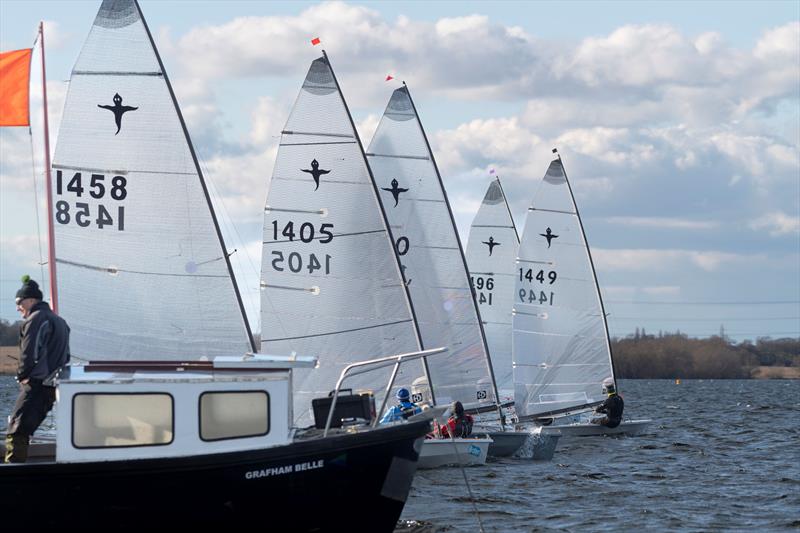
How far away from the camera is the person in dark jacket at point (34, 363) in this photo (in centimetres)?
1597

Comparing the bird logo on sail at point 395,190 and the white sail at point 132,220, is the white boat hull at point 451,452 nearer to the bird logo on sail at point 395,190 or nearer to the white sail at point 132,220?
the bird logo on sail at point 395,190

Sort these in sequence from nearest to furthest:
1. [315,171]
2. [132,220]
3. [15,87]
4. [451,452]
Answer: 1. [15,87]
2. [132,220]
3. [315,171]
4. [451,452]

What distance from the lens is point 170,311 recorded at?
69.3 ft

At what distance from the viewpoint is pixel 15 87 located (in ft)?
63.7

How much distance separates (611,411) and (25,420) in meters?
25.2

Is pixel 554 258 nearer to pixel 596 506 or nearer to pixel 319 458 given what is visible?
pixel 596 506

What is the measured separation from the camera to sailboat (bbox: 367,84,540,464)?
1359 inches

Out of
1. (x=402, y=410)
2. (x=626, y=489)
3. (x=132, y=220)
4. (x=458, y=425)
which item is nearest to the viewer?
(x=132, y=220)

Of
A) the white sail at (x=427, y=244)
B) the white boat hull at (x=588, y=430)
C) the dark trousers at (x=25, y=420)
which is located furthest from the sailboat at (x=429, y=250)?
the dark trousers at (x=25, y=420)

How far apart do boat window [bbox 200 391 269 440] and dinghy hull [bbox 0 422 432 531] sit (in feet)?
1.07

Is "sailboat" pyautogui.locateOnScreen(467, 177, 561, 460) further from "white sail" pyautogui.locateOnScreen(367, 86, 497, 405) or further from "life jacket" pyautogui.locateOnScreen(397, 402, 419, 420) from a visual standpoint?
"life jacket" pyautogui.locateOnScreen(397, 402, 419, 420)

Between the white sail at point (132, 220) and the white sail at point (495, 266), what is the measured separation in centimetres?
2283

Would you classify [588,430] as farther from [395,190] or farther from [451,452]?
[451,452]

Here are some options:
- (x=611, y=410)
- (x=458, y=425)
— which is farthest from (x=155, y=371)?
(x=611, y=410)
